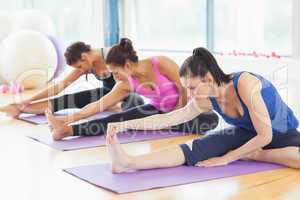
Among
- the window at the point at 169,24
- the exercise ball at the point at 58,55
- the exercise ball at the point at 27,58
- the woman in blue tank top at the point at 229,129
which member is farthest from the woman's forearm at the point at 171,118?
the window at the point at 169,24

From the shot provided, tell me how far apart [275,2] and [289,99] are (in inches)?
66.0

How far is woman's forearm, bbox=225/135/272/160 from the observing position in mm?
2463

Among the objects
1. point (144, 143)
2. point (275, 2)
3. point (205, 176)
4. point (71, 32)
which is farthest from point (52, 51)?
point (205, 176)

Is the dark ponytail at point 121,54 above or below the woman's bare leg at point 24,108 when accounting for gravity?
above

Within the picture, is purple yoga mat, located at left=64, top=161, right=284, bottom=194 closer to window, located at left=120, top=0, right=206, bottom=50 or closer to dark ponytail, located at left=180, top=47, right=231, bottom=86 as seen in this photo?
dark ponytail, located at left=180, top=47, right=231, bottom=86

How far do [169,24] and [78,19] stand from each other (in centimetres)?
145

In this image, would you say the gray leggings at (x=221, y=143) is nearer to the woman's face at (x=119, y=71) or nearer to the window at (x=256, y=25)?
the woman's face at (x=119, y=71)

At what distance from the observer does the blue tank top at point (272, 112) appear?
2520 millimetres

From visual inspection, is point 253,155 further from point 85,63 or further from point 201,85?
point 85,63

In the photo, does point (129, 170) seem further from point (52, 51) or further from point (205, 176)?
point (52, 51)

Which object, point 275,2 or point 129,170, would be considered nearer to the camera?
point 129,170

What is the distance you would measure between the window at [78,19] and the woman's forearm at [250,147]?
5393 millimetres

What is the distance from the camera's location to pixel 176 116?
2.73m

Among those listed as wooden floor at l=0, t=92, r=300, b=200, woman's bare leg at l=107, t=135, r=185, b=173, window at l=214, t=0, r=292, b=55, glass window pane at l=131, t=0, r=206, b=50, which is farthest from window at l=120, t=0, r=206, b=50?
woman's bare leg at l=107, t=135, r=185, b=173
